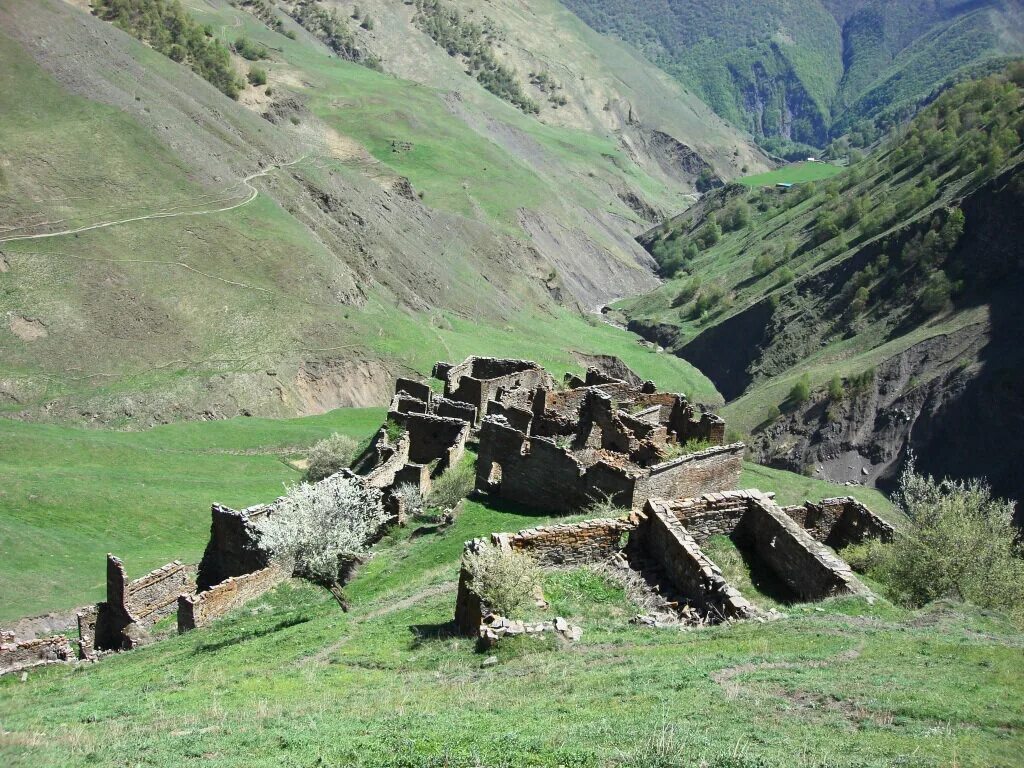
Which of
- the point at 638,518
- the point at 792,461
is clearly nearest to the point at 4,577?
the point at 638,518

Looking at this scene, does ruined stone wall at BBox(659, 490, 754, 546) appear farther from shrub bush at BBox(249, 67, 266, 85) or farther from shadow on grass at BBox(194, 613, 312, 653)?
shrub bush at BBox(249, 67, 266, 85)

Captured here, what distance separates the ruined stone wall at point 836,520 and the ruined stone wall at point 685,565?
5.99 m

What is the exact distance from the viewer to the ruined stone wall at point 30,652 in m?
27.0

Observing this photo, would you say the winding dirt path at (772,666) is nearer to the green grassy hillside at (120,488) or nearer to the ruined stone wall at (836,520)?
the ruined stone wall at (836,520)

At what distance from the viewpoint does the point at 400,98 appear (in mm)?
153875

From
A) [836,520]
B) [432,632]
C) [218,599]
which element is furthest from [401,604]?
[836,520]

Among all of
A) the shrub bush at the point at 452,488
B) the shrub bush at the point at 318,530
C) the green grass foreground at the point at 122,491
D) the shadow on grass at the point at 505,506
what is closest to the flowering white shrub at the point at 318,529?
the shrub bush at the point at 318,530

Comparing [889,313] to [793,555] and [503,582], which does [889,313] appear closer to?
[793,555]

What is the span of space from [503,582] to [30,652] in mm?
19340

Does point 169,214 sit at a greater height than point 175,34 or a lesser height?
lesser

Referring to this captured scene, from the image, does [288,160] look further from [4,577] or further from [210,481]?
[4,577]

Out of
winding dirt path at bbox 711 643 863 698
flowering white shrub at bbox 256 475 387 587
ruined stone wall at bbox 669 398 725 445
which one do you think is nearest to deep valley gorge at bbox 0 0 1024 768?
winding dirt path at bbox 711 643 863 698

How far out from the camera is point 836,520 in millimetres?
24484

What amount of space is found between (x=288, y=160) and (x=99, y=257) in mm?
36875
